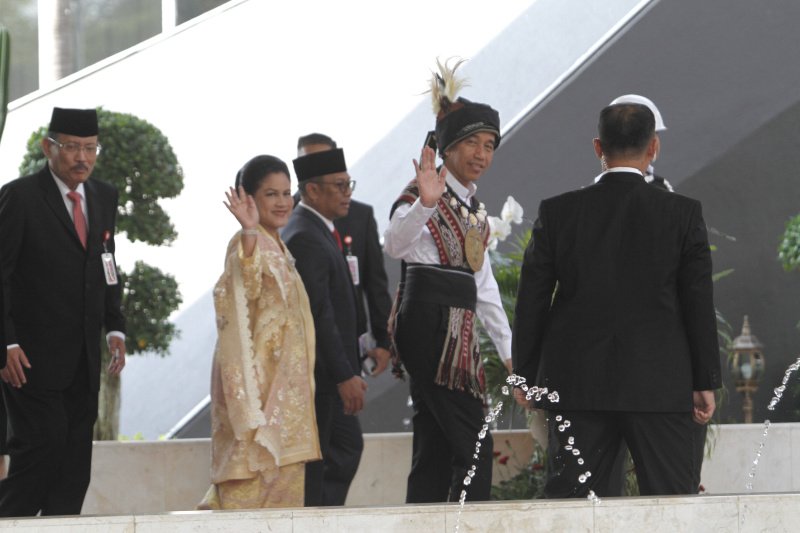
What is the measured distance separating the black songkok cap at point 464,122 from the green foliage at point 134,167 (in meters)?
2.10

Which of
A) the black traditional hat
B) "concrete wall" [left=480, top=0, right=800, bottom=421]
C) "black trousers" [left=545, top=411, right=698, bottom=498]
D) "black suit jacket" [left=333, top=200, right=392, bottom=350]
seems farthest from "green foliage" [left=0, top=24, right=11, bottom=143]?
"concrete wall" [left=480, top=0, right=800, bottom=421]

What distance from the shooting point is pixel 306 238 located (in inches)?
160

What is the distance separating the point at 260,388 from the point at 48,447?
2.10 ft

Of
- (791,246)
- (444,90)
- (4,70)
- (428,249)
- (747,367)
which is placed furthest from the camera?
(747,367)

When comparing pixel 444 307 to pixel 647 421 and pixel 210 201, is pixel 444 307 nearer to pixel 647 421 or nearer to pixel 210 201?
pixel 647 421

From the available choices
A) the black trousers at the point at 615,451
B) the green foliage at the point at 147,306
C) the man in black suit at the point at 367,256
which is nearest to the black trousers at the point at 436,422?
the black trousers at the point at 615,451

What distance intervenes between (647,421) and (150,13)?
14.9 feet

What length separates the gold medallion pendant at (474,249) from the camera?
385cm

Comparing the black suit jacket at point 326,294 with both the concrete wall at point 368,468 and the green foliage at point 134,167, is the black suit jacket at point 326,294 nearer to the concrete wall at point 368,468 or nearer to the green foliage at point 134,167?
the concrete wall at point 368,468

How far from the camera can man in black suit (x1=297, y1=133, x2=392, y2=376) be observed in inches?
188

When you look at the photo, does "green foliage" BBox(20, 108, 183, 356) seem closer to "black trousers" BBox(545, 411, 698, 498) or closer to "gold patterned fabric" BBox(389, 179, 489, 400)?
"gold patterned fabric" BBox(389, 179, 489, 400)

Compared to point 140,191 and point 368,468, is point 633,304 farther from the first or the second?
point 140,191

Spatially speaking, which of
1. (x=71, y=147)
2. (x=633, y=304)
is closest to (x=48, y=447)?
(x=71, y=147)

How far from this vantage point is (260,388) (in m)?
3.71
